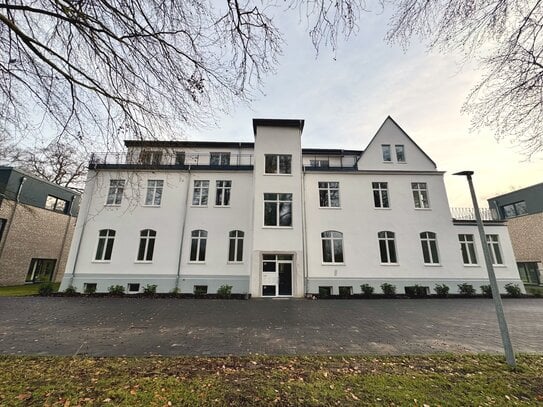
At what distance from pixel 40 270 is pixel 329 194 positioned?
1072 inches

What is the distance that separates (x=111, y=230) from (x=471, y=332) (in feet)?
64.5

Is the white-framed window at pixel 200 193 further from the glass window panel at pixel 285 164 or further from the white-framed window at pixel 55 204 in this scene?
the white-framed window at pixel 55 204

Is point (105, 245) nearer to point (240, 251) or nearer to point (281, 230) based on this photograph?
point (240, 251)

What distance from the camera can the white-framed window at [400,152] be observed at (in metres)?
18.1

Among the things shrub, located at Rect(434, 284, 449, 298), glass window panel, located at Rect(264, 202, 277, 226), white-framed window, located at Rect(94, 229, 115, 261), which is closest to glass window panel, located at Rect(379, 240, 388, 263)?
shrub, located at Rect(434, 284, 449, 298)

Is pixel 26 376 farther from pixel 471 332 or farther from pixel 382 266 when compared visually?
pixel 382 266

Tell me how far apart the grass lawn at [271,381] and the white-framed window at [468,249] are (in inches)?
533

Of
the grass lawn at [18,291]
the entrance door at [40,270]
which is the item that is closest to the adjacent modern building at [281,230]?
the grass lawn at [18,291]

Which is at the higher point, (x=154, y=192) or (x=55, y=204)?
(x=55, y=204)

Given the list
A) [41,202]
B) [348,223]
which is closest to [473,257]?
[348,223]

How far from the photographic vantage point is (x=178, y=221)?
16.5 metres

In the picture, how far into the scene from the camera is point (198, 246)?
16156 mm

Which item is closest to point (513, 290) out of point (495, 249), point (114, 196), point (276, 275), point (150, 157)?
point (495, 249)

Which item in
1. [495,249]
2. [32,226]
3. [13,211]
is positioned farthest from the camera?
[32,226]
